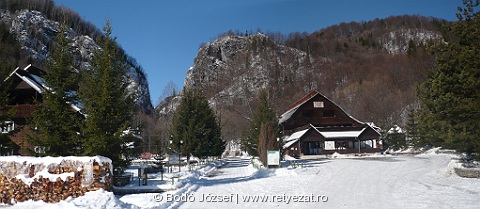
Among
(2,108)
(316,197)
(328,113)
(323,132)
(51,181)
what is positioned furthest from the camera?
(328,113)

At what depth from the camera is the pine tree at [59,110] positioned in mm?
17578

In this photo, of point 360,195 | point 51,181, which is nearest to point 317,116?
point 360,195

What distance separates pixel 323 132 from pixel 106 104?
136 feet

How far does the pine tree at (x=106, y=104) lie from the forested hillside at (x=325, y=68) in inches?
1633

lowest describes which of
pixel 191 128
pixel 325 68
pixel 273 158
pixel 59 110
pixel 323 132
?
pixel 273 158

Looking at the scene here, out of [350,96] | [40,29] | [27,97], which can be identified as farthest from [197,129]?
[40,29]

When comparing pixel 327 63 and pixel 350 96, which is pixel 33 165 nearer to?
pixel 350 96

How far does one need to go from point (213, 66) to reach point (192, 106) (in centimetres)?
10733

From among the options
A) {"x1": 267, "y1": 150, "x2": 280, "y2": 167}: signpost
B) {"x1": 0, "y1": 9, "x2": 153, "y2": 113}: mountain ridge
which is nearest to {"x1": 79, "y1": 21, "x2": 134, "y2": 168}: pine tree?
{"x1": 267, "y1": 150, "x2": 280, "y2": 167}: signpost

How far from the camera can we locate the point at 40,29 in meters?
107

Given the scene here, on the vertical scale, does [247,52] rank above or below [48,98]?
above

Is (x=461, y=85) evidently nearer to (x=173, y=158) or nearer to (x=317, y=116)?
(x=173, y=158)

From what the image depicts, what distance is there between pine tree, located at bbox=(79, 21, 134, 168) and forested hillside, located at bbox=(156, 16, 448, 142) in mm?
A: 41481

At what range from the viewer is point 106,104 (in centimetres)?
1792
